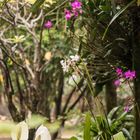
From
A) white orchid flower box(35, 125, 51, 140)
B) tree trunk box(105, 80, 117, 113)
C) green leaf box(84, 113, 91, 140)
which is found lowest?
tree trunk box(105, 80, 117, 113)

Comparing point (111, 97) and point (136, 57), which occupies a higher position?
point (136, 57)

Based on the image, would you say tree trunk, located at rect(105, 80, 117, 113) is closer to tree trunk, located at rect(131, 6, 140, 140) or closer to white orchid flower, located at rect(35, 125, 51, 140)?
tree trunk, located at rect(131, 6, 140, 140)

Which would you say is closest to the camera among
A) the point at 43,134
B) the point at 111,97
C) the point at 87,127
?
the point at 43,134

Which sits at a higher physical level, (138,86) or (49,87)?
(138,86)

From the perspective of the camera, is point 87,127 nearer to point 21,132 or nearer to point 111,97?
point 21,132

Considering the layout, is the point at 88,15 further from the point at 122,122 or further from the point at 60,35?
the point at 60,35

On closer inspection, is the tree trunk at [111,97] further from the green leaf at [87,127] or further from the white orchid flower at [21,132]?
the white orchid flower at [21,132]

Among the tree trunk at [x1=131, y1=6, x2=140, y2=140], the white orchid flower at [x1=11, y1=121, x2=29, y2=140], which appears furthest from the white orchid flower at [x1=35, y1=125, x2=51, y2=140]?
the tree trunk at [x1=131, y1=6, x2=140, y2=140]

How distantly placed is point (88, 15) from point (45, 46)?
2.65 meters

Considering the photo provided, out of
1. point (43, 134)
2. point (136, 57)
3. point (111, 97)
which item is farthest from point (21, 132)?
point (111, 97)

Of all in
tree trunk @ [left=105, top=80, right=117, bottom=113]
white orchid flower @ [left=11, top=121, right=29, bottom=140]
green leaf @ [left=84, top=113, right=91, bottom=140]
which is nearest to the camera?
white orchid flower @ [left=11, top=121, right=29, bottom=140]

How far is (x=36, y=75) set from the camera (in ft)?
8.64

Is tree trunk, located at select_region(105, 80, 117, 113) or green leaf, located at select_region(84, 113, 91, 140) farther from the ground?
green leaf, located at select_region(84, 113, 91, 140)

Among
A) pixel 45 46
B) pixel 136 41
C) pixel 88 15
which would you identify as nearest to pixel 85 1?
pixel 88 15
